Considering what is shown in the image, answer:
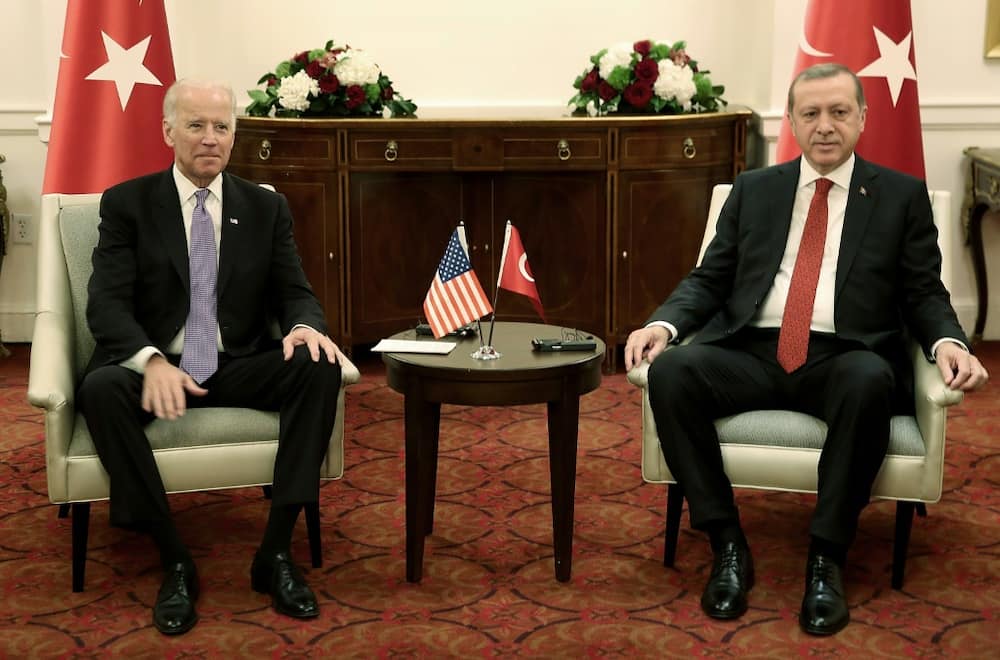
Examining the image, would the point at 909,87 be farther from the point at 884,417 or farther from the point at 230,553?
the point at 230,553

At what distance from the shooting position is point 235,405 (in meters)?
3.56

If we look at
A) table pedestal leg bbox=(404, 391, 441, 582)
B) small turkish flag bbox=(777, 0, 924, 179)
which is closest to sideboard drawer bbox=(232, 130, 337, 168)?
small turkish flag bbox=(777, 0, 924, 179)

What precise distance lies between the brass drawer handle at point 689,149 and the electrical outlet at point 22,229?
10.8 feet

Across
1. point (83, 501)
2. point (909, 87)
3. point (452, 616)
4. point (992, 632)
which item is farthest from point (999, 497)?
point (83, 501)

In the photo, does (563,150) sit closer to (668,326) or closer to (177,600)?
(668,326)

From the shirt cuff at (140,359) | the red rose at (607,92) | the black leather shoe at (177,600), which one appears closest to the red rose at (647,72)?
the red rose at (607,92)

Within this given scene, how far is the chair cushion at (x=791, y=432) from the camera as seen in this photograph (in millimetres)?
3324

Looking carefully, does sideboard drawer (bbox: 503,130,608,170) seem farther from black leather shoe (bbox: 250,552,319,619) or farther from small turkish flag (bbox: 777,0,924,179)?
black leather shoe (bbox: 250,552,319,619)

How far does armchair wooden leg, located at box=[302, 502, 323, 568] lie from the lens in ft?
11.7

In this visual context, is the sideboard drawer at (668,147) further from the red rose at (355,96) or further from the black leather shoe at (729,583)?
the black leather shoe at (729,583)

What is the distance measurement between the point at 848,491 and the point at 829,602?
0.28 meters

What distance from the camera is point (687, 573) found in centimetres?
363

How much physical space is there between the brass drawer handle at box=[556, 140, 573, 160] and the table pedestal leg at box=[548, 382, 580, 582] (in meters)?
2.59

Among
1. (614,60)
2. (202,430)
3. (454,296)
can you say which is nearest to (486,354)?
(454,296)
